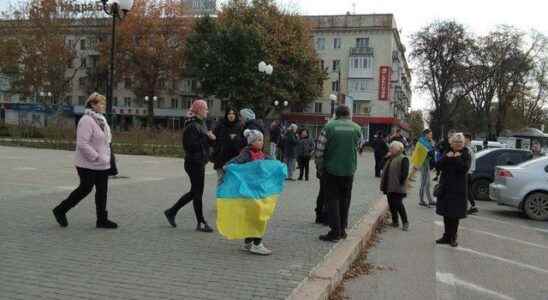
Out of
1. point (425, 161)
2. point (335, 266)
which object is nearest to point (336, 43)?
point (425, 161)

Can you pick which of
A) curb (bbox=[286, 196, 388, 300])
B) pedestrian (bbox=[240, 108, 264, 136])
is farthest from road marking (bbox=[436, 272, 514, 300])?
pedestrian (bbox=[240, 108, 264, 136])

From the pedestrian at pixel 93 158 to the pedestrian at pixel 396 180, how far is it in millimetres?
4573

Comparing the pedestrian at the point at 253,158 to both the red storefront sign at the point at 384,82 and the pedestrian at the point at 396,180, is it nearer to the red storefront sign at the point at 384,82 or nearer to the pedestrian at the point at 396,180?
the pedestrian at the point at 396,180

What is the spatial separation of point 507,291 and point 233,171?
3.26 meters

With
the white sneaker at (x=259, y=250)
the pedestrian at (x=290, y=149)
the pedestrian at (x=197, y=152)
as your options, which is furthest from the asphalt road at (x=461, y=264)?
the pedestrian at (x=290, y=149)

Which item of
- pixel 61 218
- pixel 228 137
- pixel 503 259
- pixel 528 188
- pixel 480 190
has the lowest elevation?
pixel 503 259

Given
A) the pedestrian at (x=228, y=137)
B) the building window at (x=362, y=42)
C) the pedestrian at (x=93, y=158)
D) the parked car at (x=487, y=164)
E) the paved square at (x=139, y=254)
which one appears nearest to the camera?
the paved square at (x=139, y=254)

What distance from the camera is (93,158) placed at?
22.4ft

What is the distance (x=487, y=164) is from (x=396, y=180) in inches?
250

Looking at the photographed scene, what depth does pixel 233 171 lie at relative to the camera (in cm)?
607

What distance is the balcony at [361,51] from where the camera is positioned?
64.3 m

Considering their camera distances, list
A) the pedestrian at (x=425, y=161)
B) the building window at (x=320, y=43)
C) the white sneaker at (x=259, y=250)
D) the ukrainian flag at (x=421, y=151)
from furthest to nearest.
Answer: the building window at (x=320, y=43), the ukrainian flag at (x=421, y=151), the pedestrian at (x=425, y=161), the white sneaker at (x=259, y=250)

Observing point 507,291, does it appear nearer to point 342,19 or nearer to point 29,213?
point 29,213

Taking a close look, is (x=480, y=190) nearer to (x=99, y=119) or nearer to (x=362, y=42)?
(x=99, y=119)
